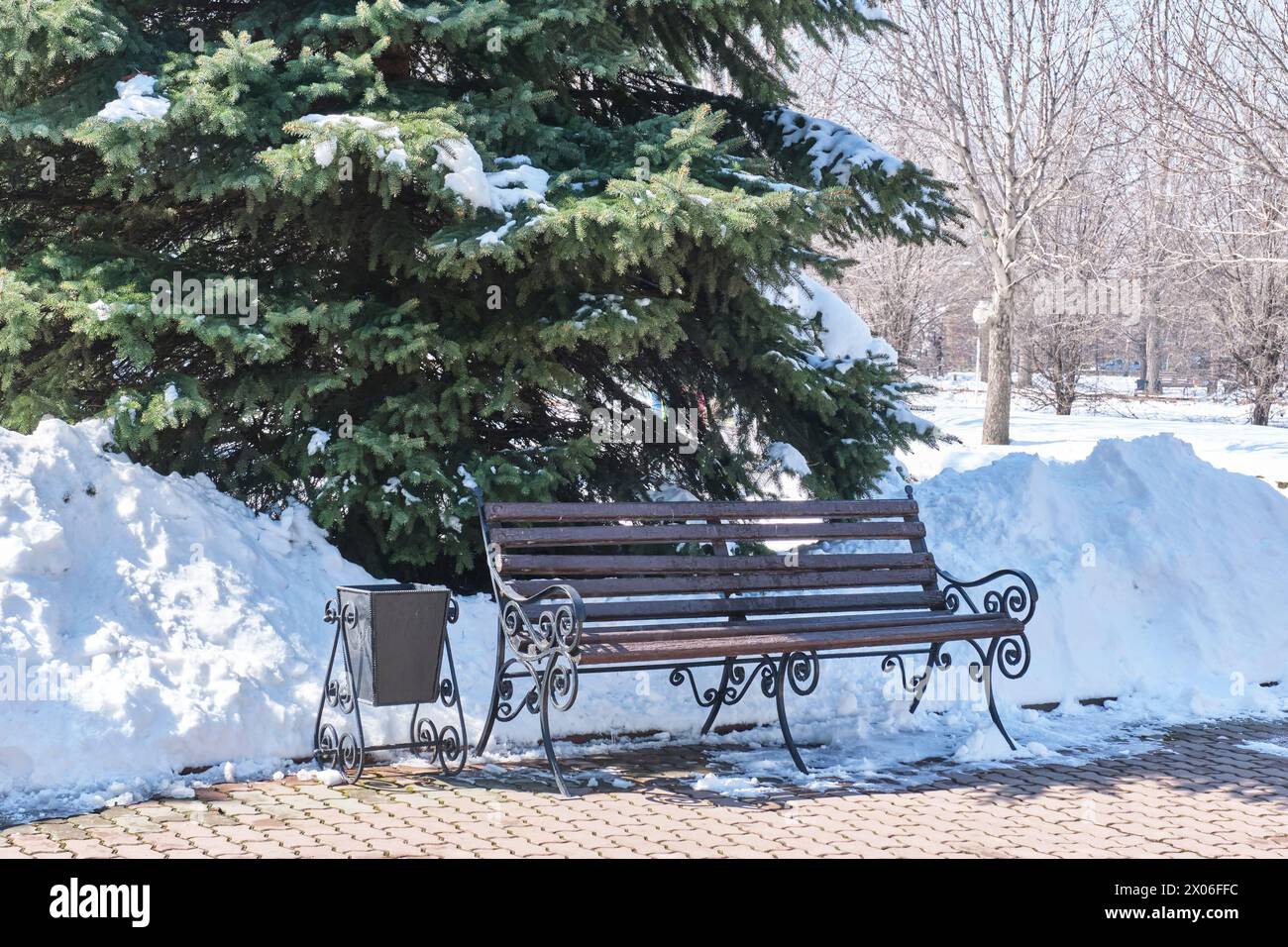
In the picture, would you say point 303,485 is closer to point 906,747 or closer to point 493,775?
point 493,775

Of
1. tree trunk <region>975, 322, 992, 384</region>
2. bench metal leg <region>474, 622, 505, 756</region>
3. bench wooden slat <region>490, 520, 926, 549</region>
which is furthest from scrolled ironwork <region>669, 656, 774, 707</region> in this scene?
tree trunk <region>975, 322, 992, 384</region>

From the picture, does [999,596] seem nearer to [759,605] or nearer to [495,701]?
[759,605]

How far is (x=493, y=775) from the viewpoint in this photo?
530cm

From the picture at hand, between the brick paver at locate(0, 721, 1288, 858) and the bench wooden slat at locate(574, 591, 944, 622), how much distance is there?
0.65 metres

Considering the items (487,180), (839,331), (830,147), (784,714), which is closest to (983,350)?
(830,147)

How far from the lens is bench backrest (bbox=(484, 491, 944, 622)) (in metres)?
5.62

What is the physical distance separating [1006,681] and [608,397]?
281 centimetres

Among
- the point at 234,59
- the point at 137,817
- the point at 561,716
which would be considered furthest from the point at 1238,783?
the point at 234,59

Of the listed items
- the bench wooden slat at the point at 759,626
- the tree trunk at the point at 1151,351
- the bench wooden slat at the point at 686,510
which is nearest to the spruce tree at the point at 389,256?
the bench wooden slat at the point at 686,510

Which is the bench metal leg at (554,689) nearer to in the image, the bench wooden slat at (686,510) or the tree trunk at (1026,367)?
the bench wooden slat at (686,510)

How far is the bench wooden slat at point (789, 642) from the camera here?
16.8 feet

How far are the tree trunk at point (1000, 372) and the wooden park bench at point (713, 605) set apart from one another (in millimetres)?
13474

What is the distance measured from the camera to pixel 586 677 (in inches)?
248

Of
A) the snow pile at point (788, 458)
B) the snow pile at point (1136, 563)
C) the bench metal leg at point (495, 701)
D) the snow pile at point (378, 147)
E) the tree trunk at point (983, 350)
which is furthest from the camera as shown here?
the tree trunk at point (983, 350)
